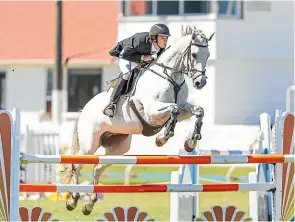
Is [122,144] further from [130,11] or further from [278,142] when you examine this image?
[130,11]

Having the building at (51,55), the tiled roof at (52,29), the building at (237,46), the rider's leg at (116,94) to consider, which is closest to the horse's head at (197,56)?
the rider's leg at (116,94)

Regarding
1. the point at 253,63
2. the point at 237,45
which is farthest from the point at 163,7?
the point at 253,63

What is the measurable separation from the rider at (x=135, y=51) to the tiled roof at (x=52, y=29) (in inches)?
606

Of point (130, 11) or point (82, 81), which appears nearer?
point (130, 11)

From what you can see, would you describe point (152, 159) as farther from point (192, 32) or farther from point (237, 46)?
point (237, 46)

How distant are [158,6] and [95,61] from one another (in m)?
3.73

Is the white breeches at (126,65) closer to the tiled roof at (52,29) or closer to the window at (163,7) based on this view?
the window at (163,7)

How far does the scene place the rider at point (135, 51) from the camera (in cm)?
706

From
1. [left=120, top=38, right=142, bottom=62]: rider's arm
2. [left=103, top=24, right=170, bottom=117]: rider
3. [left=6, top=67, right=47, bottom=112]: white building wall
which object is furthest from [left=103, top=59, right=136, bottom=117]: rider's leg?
[left=6, top=67, right=47, bottom=112]: white building wall

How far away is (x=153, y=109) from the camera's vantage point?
6781 mm

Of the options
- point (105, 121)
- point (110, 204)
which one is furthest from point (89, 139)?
point (110, 204)

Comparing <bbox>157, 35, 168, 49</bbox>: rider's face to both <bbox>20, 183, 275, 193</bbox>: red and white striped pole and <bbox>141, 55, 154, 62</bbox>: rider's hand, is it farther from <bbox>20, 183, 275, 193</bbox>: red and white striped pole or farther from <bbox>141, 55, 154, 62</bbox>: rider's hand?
<bbox>20, 183, 275, 193</bbox>: red and white striped pole

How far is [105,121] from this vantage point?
7.30 m

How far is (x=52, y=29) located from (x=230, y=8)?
6.44m
